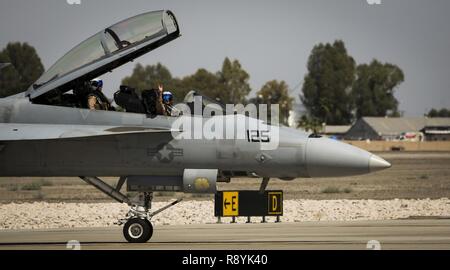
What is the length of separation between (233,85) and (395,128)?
52867 millimetres

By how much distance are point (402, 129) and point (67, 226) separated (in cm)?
12872

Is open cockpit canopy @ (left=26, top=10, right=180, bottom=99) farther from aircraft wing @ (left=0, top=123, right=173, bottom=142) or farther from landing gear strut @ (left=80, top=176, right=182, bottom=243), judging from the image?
landing gear strut @ (left=80, top=176, right=182, bottom=243)

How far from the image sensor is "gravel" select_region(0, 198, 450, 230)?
874 inches

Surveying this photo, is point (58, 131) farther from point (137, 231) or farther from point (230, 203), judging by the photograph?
point (230, 203)

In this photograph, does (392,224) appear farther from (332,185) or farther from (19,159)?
(332,185)

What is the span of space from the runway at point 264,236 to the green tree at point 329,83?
126596 millimetres

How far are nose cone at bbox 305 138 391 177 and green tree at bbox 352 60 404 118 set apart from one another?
454 ft

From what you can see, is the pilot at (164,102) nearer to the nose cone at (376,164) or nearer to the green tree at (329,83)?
the nose cone at (376,164)

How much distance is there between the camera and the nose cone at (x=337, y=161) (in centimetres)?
1460

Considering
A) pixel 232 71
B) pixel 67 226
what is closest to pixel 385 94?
pixel 232 71

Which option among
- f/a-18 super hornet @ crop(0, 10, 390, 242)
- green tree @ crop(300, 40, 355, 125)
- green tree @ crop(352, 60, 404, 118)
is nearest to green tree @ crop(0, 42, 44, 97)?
f/a-18 super hornet @ crop(0, 10, 390, 242)

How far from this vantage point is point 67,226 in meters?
21.5

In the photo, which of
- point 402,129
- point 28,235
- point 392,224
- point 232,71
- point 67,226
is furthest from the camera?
point 402,129

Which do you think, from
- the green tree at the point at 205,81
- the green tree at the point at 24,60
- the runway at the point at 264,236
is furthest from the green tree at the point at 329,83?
the runway at the point at 264,236
